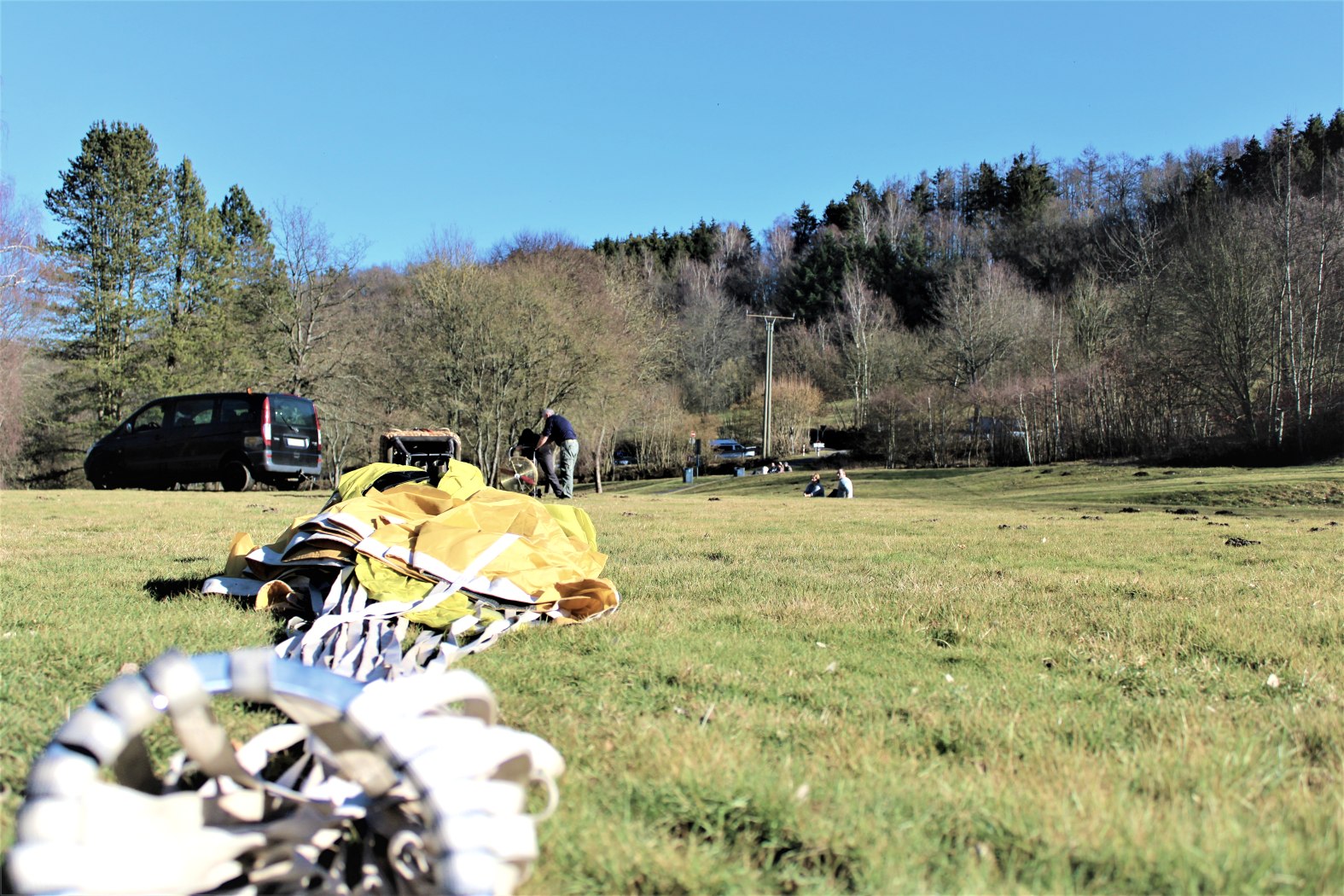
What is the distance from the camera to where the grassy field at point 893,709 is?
167 centimetres

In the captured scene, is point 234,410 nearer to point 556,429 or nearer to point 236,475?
point 236,475

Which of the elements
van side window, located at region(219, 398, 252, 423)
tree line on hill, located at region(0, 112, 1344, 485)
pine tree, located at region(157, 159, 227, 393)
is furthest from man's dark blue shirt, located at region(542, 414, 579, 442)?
pine tree, located at region(157, 159, 227, 393)

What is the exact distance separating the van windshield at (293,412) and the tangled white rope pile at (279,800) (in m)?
17.2

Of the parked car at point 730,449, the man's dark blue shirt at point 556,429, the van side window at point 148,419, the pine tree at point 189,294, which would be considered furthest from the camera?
the parked car at point 730,449

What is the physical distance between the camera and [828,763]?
6.99 feet

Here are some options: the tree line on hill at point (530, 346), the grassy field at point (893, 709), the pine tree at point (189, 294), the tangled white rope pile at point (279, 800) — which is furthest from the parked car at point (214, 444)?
the tangled white rope pile at point (279, 800)

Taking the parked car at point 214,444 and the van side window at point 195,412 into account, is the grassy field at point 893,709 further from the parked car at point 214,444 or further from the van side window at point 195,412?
the van side window at point 195,412

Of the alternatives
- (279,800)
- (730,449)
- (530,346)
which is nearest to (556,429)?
(279,800)

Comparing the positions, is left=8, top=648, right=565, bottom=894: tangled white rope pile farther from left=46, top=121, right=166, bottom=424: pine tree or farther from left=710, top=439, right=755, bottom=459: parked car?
left=710, top=439, right=755, bottom=459: parked car

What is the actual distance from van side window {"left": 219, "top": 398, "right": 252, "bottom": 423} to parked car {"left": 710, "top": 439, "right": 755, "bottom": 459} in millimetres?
35051

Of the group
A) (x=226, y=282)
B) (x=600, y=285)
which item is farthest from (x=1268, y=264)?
(x=226, y=282)

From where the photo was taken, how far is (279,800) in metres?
1.70

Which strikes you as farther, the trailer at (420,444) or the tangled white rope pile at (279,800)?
the trailer at (420,444)

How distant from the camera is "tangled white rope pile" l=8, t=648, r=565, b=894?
136 centimetres
